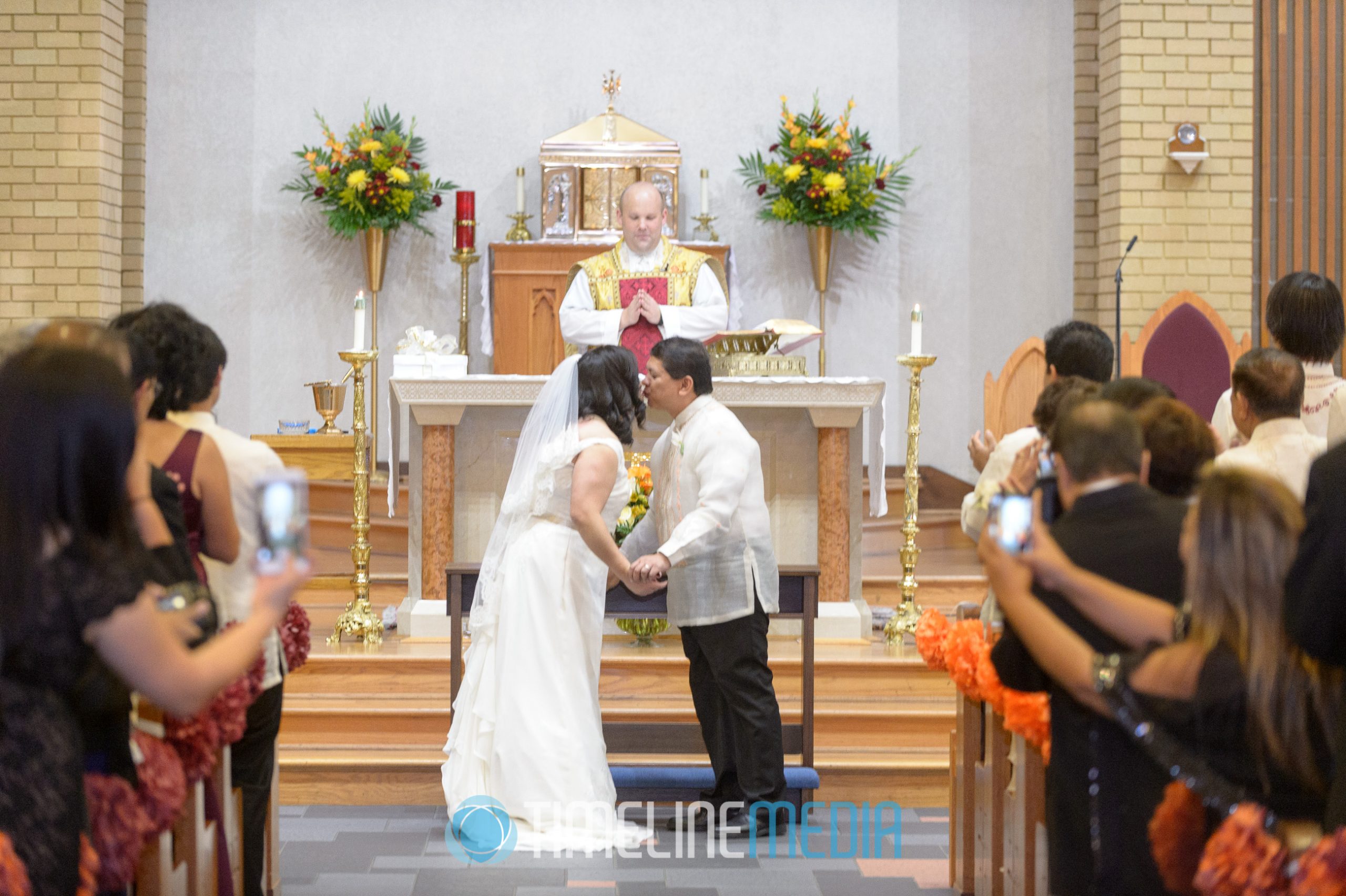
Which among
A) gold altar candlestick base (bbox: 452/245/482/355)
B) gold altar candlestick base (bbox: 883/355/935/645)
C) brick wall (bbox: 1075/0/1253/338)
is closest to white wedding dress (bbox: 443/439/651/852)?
gold altar candlestick base (bbox: 883/355/935/645)

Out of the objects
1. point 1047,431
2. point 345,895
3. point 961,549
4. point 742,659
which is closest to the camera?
point 1047,431

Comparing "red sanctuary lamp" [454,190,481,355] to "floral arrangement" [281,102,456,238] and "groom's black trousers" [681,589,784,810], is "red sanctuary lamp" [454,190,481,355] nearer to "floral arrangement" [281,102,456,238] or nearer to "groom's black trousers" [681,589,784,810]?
"floral arrangement" [281,102,456,238]

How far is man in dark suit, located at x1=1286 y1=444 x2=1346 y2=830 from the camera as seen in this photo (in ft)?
6.37

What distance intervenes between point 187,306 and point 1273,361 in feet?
26.7

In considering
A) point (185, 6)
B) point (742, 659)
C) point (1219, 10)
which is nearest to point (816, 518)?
point (742, 659)

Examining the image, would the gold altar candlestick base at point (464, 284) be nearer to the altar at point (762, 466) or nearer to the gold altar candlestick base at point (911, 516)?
the altar at point (762, 466)

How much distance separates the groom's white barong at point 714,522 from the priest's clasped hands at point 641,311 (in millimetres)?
1738

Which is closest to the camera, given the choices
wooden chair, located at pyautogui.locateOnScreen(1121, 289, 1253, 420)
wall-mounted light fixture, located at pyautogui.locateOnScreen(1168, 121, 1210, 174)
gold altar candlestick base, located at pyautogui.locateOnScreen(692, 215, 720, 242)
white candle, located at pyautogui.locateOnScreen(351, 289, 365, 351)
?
white candle, located at pyautogui.locateOnScreen(351, 289, 365, 351)

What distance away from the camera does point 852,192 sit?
9.18 meters

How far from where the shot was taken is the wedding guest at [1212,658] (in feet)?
6.65

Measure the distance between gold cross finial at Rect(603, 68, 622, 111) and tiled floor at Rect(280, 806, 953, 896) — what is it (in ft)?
19.6

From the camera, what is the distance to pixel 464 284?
8.61 m

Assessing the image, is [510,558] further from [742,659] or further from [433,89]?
[433,89]

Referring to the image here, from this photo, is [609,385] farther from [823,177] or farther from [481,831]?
[823,177]
